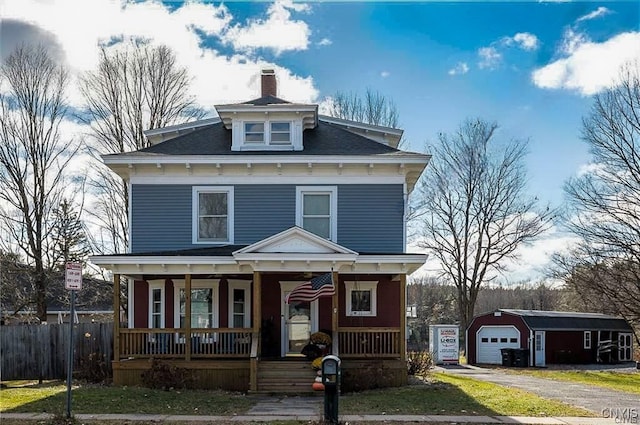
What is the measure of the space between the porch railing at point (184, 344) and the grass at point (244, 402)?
1508 mm

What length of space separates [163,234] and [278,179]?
3.72 metres

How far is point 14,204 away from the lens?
→ 87.0 ft

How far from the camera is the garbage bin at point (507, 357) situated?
35.9m

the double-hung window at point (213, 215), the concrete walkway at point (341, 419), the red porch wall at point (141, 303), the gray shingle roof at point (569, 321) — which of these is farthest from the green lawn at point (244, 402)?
the gray shingle roof at point (569, 321)

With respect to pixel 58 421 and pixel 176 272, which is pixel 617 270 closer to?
pixel 176 272

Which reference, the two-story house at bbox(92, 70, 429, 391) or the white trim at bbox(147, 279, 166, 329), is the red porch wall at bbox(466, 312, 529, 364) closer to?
the two-story house at bbox(92, 70, 429, 391)

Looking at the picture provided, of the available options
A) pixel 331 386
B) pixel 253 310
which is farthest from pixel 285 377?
pixel 331 386

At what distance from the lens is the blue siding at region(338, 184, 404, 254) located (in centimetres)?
1955

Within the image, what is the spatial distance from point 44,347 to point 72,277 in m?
11.7

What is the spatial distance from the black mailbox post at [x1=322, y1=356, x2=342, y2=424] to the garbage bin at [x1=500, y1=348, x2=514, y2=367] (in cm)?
2687

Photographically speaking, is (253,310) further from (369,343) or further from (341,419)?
(341,419)

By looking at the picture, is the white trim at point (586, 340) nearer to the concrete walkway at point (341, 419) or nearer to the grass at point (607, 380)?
the grass at point (607, 380)

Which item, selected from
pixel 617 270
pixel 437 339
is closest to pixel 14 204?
pixel 437 339

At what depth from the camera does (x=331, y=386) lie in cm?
1117
